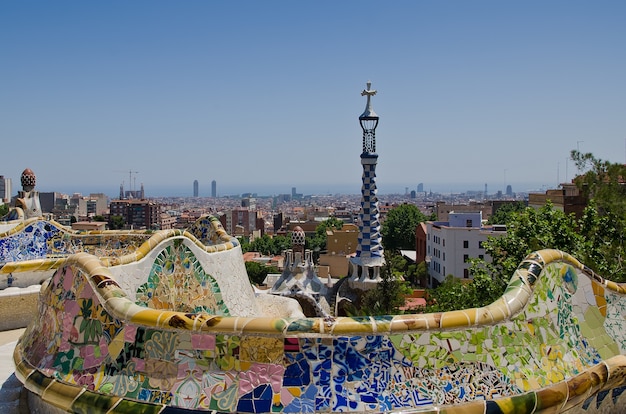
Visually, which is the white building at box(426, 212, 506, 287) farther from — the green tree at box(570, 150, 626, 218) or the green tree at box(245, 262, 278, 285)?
the green tree at box(570, 150, 626, 218)

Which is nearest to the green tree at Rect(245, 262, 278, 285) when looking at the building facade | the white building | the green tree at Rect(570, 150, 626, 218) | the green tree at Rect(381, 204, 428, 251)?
the white building

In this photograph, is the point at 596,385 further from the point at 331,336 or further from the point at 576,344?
the point at 331,336

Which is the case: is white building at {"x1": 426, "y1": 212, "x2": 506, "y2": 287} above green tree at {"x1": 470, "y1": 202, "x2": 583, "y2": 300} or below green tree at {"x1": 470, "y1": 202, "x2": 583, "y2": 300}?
below

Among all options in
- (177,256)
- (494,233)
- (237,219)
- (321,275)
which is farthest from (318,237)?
(237,219)

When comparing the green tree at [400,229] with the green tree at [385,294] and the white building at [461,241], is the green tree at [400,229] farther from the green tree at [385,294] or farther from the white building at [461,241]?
the green tree at [385,294]

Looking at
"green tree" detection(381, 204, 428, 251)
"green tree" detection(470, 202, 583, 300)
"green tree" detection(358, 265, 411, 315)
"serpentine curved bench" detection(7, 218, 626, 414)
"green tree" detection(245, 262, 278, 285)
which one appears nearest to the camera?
"serpentine curved bench" detection(7, 218, 626, 414)

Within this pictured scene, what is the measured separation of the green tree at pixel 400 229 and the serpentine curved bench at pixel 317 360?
161 feet

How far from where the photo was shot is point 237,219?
138m

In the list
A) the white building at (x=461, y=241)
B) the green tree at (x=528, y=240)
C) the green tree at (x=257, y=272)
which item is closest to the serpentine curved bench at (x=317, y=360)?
the green tree at (x=528, y=240)

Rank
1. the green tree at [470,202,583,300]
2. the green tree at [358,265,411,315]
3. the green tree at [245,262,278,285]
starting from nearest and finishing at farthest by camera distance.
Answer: the green tree at [470,202,583,300] < the green tree at [358,265,411,315] < the green tree at [245,262,278,285]

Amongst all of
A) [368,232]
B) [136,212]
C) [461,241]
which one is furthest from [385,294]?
[136,212]

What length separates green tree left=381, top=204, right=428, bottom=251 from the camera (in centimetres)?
5281

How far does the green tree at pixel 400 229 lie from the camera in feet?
173

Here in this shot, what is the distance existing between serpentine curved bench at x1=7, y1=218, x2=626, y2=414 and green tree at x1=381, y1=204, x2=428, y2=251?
161 feet
